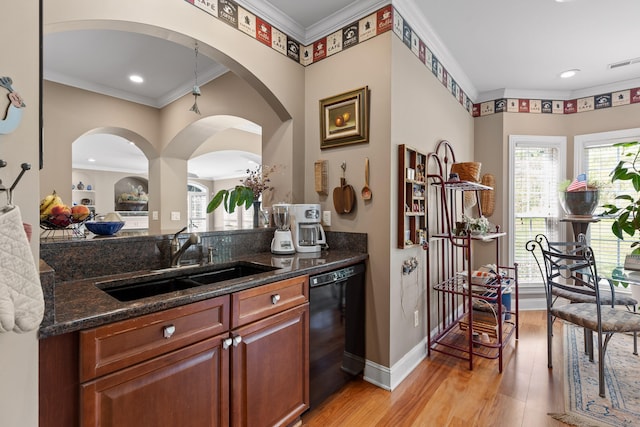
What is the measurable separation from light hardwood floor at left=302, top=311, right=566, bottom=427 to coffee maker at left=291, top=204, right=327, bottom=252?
1031 millimetres

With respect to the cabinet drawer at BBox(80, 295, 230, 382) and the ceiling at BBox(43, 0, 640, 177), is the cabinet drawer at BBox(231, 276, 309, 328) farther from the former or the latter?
the ceiling at BBox(43, 0, 640, 177)

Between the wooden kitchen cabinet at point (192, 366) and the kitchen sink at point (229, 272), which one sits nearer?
the wooden kitchen cabinet at point (192, 366)

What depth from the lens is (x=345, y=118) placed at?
2.31 metres

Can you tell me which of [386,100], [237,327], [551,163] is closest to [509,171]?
[551,163]

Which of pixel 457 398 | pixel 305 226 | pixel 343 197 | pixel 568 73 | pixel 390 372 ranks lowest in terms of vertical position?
pixel 457 398

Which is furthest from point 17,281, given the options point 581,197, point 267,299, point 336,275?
point 581,197

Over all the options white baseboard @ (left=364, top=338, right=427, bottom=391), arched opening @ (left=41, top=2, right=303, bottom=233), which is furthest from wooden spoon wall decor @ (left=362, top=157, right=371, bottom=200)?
white baseboard @ (left=364, top=338, right=427, bottom=391)

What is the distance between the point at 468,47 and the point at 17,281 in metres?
3.42

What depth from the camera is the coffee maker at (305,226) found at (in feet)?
7.48

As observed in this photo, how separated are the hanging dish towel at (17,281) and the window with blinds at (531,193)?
14.4ft

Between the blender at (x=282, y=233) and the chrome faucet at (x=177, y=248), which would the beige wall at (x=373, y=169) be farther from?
the chrome faucet at (x=177, y=248)

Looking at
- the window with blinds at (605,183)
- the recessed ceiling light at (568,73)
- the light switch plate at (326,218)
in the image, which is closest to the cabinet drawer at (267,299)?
the light switch plate at (326,218)

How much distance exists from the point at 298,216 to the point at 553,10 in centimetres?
246

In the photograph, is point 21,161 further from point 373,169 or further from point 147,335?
point 373,169
